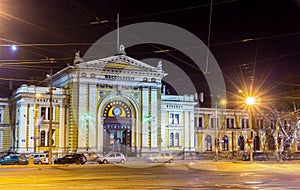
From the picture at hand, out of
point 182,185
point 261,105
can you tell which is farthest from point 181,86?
point 182,185

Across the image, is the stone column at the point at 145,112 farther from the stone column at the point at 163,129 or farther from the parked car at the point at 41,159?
the parked car at the point at 41,159

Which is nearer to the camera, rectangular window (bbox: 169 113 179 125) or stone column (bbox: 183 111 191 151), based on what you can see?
rectangular window (bbox: 169 113 179 125)

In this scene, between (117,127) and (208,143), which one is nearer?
(117,127)

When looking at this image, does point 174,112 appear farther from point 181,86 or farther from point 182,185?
point 182,185

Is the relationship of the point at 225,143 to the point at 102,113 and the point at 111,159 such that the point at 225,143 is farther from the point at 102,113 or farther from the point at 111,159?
the point at 111,159

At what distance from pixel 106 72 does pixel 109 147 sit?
1031 cm

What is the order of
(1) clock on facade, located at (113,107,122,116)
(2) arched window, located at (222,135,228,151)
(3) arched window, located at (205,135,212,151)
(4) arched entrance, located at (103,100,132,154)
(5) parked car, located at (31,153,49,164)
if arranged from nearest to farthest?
1. (5) parked car, located at (31,153,49,164)
2. (4) arched entrance, located at (103,100,132,154)
3. (1) clock on facade, located at (113,107,122,116)
4. (3) arched window, located at (205,135,212,151)
5. (2) arched window, located at (222,135,228,151)

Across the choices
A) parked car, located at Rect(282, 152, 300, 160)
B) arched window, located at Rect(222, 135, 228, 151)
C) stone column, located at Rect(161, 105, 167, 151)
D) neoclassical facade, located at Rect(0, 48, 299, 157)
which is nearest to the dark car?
neoclassical facade, located at Rect(0, 48, 299, 157)

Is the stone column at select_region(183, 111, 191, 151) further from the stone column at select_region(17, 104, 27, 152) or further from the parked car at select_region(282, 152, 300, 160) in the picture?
the stone column at select_region(17, 104, 27, 152)

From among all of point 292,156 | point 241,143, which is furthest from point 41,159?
point 241,143

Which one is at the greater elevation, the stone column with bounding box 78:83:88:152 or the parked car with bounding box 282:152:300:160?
the stone column with bounding box 78:83:88:152

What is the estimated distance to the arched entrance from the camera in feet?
208

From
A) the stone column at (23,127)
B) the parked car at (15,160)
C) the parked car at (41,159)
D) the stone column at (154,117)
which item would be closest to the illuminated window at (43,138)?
the stone column at (23,127)

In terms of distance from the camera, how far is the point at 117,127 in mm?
64000
